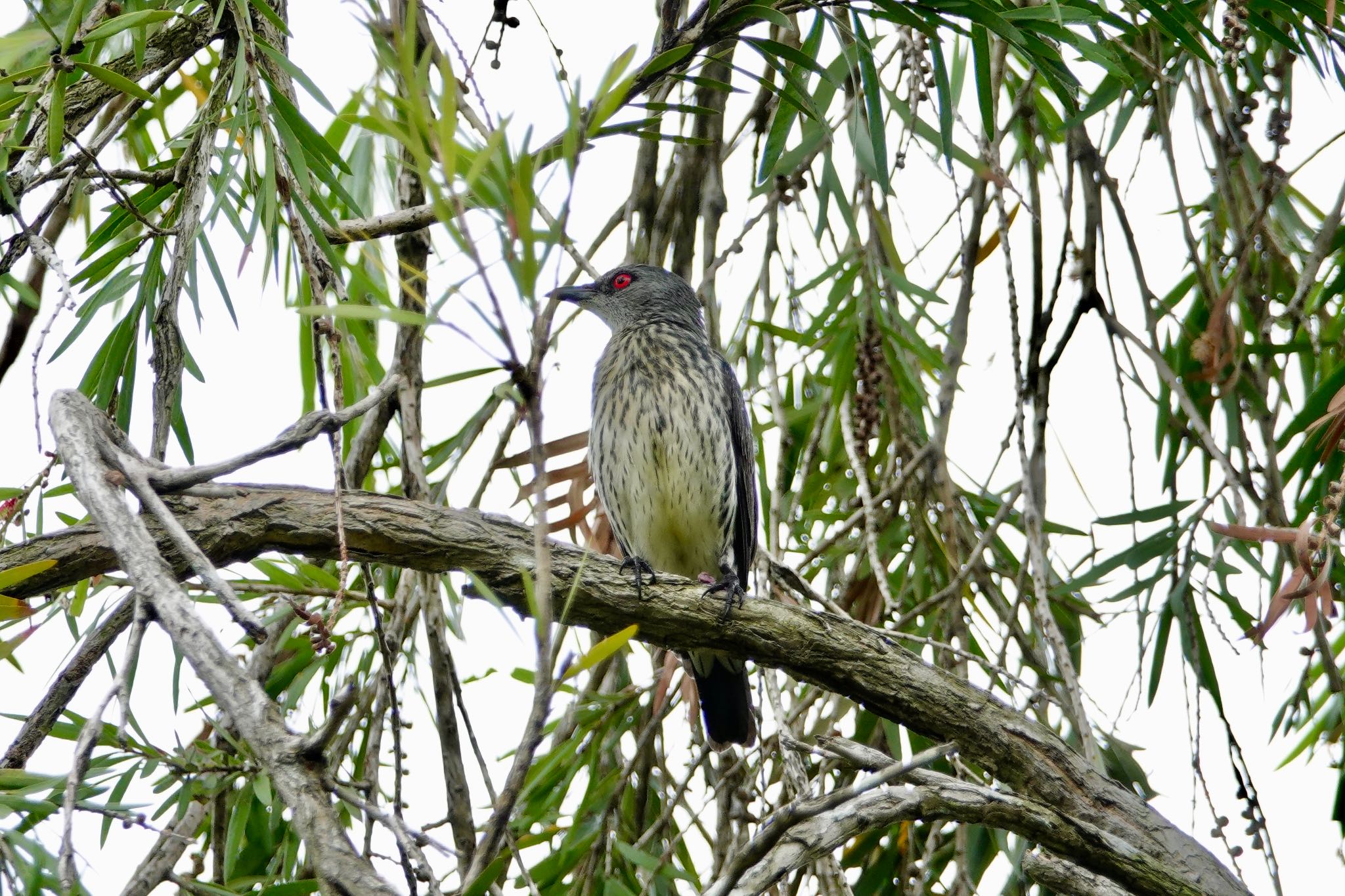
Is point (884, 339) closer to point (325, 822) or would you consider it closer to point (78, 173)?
point (78, 173)

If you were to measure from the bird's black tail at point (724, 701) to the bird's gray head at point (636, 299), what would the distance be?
1197 mm

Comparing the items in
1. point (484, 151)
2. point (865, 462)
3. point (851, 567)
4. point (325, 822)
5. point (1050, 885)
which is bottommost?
point (325, 822)

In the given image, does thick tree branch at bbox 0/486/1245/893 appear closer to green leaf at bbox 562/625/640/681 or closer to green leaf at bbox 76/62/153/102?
green leaf at bbox 76/62/153/102

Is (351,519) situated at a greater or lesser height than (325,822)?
greater

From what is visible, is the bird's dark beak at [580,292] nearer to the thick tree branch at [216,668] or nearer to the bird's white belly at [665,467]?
the bird's white belly at [665,467]

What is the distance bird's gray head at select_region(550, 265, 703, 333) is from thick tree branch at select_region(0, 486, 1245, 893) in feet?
5.54

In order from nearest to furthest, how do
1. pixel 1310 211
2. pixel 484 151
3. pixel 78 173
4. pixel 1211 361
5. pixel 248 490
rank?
pixel 484 151
pixel 78 173
pixel 248 490
pixel 1211 361
pixel 1310 211

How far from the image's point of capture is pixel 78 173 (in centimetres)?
239

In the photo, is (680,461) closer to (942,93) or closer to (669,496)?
(669,496)

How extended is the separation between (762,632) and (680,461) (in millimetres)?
1413

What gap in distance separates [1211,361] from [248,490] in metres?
2.36

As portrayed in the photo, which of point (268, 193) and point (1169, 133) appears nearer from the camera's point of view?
point (268, 193)

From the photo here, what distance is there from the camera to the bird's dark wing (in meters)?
4.45

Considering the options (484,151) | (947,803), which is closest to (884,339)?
(947,803)
